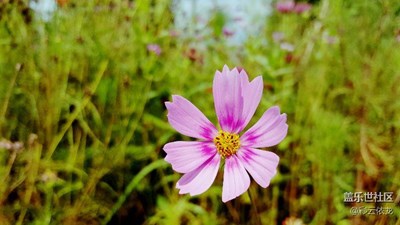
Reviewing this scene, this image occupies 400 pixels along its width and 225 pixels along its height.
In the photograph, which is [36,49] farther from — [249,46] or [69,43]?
[249,46]

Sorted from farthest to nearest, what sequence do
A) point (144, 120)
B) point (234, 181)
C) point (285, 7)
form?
point (285, 7)
point (144, 120)
point (234, 181)

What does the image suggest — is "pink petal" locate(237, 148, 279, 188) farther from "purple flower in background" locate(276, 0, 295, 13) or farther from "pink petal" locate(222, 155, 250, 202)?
"purple flower in background" locate(276, 0, 295, 13)

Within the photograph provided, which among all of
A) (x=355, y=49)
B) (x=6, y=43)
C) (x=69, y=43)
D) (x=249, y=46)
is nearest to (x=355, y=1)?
(x=355, y=49)

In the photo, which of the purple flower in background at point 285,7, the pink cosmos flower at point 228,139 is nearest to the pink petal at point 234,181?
the pink cosmos flower at point 228,139

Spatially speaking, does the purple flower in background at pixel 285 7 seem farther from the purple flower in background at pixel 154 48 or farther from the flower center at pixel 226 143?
the flower center at pixel 226 143

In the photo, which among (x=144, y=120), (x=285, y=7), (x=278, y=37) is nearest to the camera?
(x=144, y=120)

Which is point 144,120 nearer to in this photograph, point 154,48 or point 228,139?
point 154,48

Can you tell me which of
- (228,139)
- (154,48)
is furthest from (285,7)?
(228,139)
